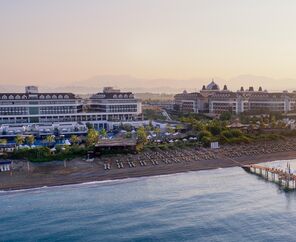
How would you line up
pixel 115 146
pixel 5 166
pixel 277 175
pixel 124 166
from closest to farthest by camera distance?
pixel 277 175 < pixel 5 166 < pixel 124 166 < pixel 115 146

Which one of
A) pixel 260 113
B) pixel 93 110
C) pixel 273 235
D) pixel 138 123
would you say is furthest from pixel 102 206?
pixel 260 113

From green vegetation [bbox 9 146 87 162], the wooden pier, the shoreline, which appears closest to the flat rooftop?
green vegetation [bbox 9 146 87 162]

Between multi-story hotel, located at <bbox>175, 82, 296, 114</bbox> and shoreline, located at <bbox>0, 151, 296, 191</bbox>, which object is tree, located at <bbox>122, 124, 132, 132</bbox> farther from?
multi-story hotel, located at <bbox>175, 82, 296, 114</bbox>

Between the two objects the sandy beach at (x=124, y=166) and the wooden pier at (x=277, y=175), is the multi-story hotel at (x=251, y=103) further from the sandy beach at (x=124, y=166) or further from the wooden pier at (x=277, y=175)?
the wooden pier at (x=277, y=175)

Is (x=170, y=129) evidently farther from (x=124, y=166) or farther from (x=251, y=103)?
(x=251, y=103)

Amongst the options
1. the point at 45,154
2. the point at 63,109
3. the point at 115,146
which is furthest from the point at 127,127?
the point at 45,154
